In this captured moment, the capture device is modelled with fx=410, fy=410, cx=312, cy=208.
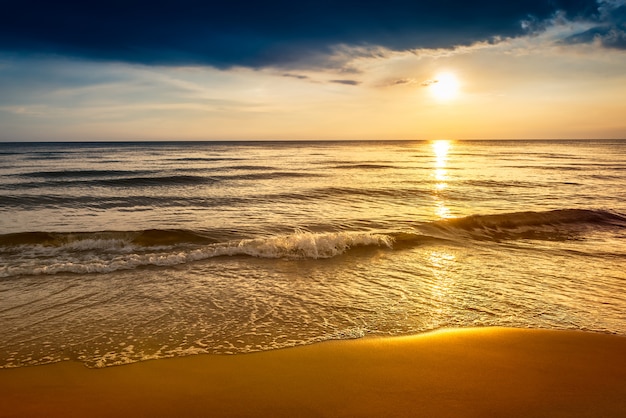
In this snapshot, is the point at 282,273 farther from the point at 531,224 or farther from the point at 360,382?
the point at 531,224

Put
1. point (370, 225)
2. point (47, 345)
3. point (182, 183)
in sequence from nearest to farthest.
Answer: point (47, 345) < point (370, 225) < point (182, 183)

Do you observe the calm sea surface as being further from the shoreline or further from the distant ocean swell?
the shoreline

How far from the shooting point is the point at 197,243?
11852mm

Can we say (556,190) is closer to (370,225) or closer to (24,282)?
(370,225)

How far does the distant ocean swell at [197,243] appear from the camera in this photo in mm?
9414

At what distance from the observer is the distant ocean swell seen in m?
9.41

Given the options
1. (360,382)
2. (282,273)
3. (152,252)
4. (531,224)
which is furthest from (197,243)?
(531,224)

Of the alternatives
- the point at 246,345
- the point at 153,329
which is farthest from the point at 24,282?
the point at 246,345

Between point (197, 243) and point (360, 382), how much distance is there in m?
8.47

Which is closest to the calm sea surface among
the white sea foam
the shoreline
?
the white sea foam

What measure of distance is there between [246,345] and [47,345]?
2.61m

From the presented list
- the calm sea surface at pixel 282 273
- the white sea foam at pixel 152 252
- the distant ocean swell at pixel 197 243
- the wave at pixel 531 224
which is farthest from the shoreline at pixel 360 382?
the wave at pixel 531 224

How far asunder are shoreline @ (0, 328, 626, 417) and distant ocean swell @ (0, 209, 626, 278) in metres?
4.77

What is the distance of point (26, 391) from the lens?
4.30 meters
